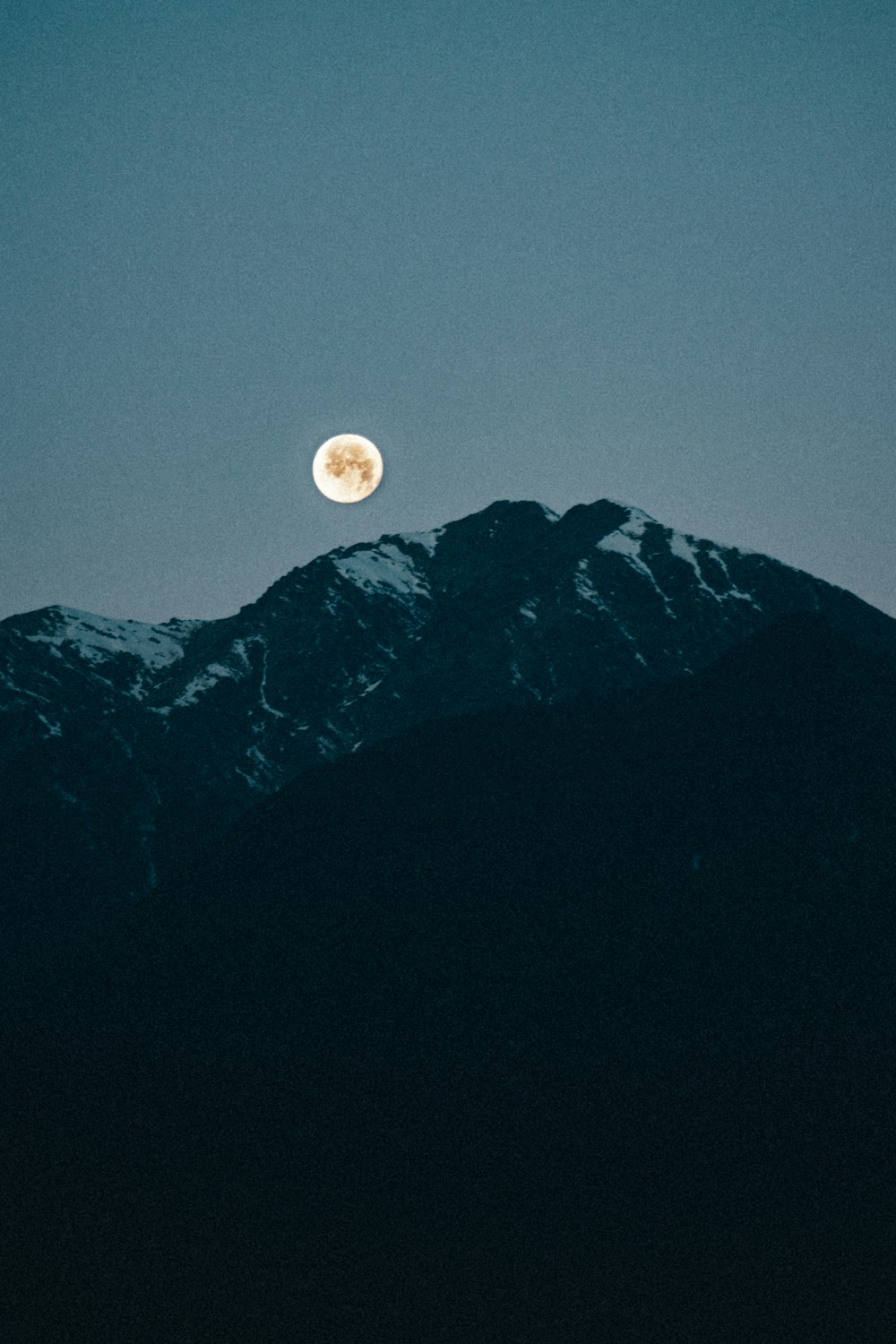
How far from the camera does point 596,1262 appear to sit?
189750 mm

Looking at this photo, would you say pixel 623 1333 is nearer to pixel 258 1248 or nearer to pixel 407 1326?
pixel 407 1326

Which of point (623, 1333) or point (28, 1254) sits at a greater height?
point (28, 1254)

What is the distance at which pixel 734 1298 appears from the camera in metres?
179

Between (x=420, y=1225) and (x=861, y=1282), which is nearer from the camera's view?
(x=861, y=1282)

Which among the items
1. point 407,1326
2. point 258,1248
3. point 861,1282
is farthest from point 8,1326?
point 861,1282

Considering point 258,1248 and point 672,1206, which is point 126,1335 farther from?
point 672,1206

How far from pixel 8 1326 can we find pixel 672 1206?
7911 cm

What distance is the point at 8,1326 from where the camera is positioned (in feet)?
599

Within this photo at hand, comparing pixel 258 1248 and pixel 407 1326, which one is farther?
pixel 258 1248

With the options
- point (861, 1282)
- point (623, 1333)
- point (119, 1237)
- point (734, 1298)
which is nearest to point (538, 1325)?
point (623, 1333)

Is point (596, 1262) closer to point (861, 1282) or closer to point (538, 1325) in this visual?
point (538, 1325)

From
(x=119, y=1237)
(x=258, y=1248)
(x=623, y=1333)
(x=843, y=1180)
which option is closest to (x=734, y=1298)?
(x=623, y=1333)

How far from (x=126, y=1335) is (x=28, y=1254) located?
2131 centimetres

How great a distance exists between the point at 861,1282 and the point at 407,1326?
2008 inches
